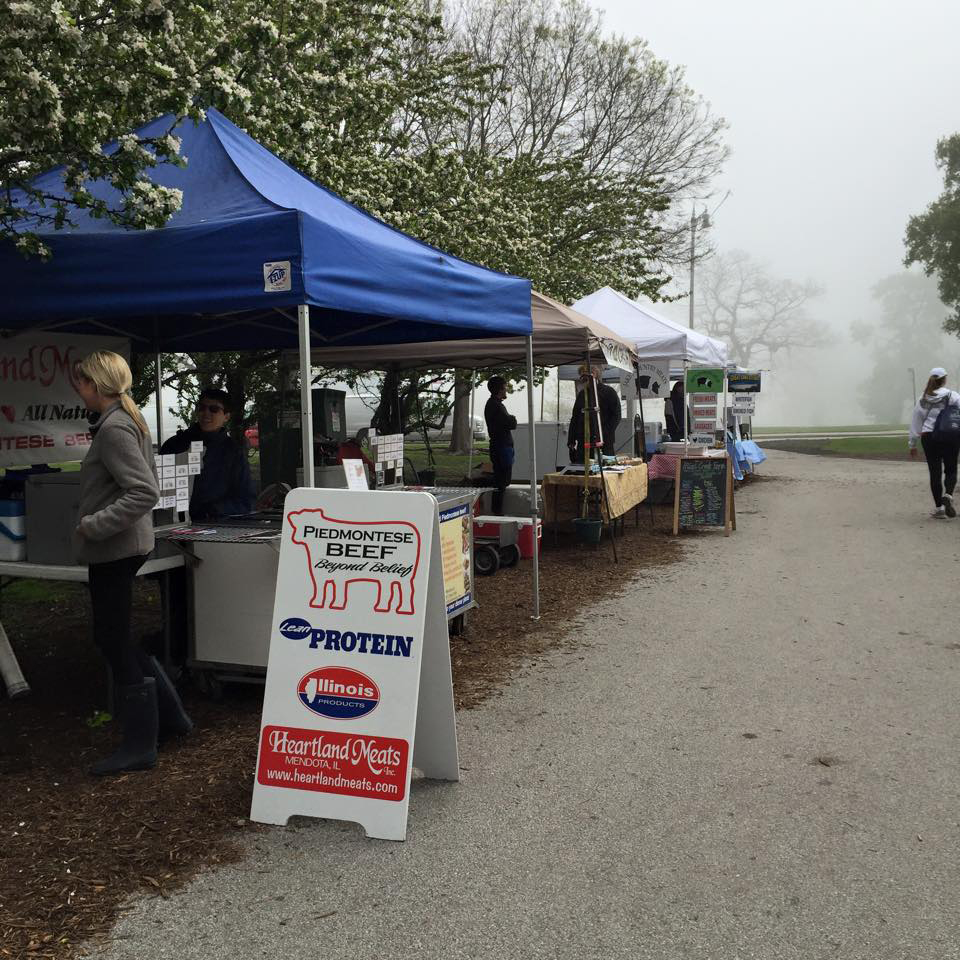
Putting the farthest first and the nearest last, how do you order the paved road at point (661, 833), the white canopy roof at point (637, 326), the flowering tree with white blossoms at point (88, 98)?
the white canopy roof at point (637, 326) < the flowering tree with white blossoms at point (88, 98) < the paved road at point (661, 833)

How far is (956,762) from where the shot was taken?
4.74 metres

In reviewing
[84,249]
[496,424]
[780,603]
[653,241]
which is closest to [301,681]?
[84,249]

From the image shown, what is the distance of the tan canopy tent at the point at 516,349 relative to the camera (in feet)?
32.8

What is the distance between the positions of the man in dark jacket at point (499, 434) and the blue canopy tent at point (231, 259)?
660 centimetres

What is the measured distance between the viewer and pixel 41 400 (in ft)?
23.1

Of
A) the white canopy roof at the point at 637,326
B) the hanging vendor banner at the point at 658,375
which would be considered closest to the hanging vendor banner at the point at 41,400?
the white canopy roof at the point at 637,326

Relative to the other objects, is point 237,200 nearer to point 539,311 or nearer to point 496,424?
point 539,311

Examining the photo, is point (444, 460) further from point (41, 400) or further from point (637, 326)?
point (41, 400)

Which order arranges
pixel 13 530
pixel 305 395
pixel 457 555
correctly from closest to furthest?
1. pixel 305 395
2. pixel 13 530
3. pixel 457 555

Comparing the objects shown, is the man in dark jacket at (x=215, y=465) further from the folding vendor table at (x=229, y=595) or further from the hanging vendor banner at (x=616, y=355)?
the hanging vendor banner at (x=616, y=355)

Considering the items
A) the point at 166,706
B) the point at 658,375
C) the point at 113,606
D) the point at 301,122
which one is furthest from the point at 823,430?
the point at 113,606

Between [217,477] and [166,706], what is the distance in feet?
5.73

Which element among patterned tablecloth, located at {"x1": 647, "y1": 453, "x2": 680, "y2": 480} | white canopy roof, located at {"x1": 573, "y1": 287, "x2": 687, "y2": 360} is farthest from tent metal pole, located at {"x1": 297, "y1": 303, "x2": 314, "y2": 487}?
patterned tablecloth, located at {"x1": 647, "y1": 453, "x2": 680, "y2": 480}

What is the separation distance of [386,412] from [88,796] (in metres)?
12.0
